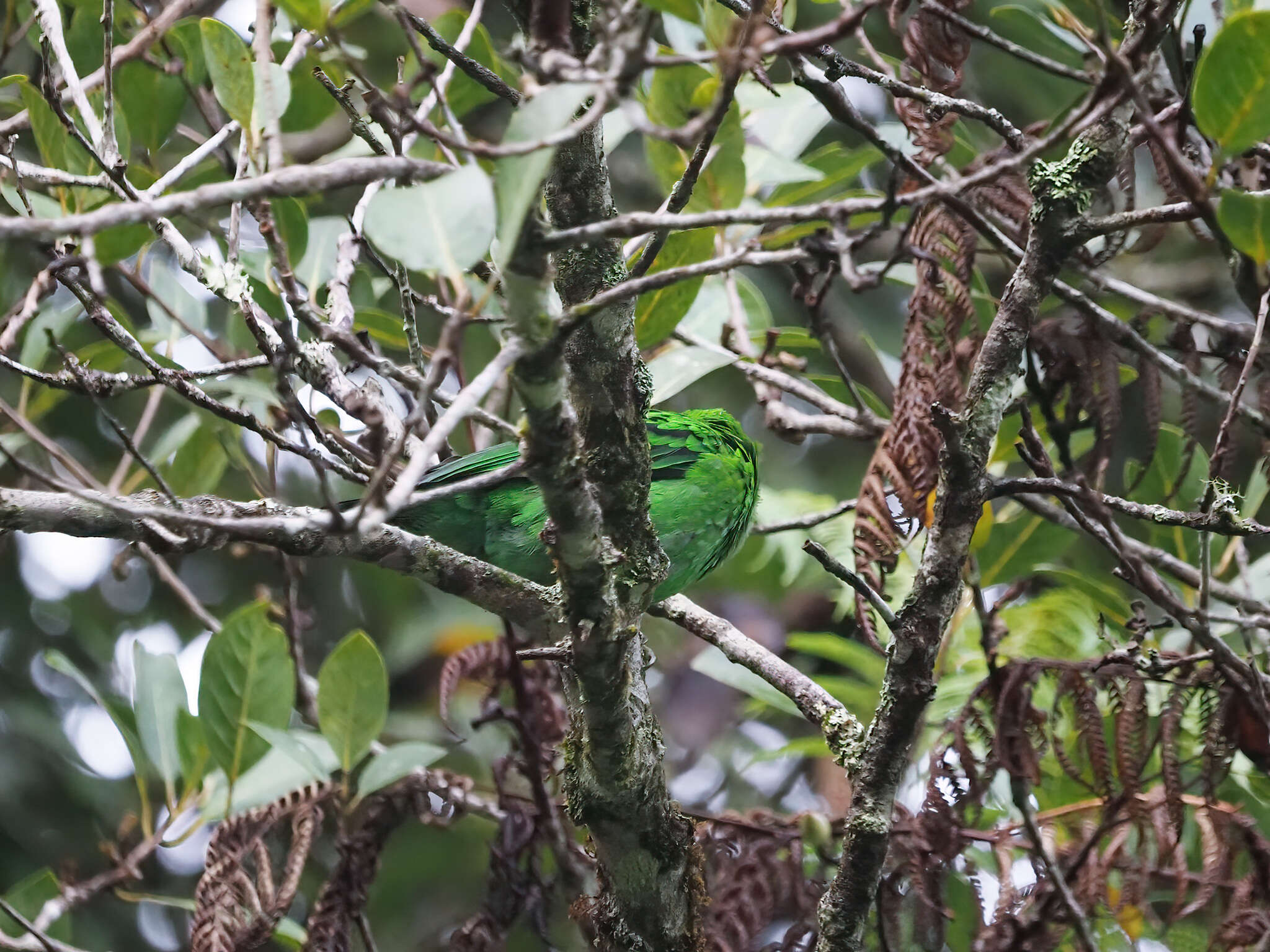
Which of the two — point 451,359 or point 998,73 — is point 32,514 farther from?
point 998,73

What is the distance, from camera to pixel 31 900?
3381 mm

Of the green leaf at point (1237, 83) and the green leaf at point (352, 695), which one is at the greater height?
the green leaf at point (1237, 83)

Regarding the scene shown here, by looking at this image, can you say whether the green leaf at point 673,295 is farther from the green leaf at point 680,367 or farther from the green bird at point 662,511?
the green bird at point 662,511

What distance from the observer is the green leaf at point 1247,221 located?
227cm

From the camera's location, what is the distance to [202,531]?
6.20 feet

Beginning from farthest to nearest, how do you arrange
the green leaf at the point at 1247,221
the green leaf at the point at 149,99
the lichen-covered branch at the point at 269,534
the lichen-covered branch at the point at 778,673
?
the green leaf at the point at 149,99 < the lichen-covered branch at the point at 778,673 < the green leaf at the point at 1247,221 < the lichen-covered branch at the point at 269,534

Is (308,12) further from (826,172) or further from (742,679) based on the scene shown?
(826,172)

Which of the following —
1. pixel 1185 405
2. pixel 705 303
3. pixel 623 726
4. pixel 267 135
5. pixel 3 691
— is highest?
pixel 705 303

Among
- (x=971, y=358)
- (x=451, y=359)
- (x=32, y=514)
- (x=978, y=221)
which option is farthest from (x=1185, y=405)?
(x=32, y=514)

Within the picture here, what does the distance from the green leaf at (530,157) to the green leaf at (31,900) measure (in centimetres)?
292

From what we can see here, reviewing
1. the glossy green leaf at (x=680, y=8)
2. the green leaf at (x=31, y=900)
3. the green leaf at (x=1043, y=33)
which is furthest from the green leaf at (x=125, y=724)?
the green leaf at (x=1043, y=33)

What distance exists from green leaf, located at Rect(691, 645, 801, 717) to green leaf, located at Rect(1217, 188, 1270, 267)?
5.42 feet

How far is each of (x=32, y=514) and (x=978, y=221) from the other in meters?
1.94

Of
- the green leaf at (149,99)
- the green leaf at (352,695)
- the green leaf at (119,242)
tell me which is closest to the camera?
the green leaf at (119,242)
